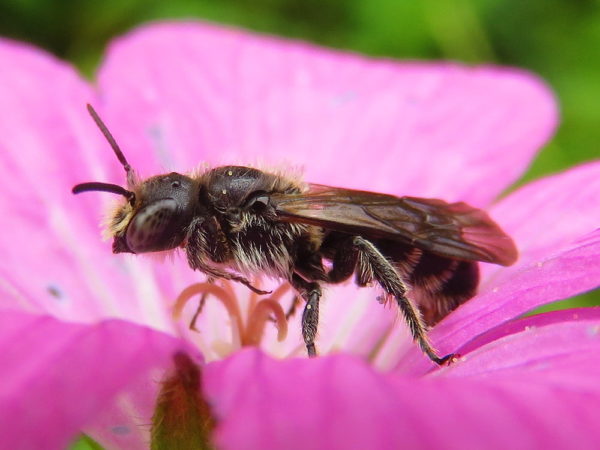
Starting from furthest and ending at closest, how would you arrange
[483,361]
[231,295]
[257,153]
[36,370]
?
[257,153] → [231,295] → [483,361] → [36,370]

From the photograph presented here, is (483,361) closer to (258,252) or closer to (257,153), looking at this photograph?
(258,252)

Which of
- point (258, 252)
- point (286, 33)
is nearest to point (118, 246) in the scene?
point (258, 252)

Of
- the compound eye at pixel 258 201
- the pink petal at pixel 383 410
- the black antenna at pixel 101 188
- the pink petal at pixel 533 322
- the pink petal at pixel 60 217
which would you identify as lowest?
the pink petal at pixel 60 217

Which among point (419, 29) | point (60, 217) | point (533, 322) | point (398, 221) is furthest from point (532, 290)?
point (419, 29)

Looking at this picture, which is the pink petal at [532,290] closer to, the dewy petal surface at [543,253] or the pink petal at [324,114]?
the dewy petal surface at [543,253]

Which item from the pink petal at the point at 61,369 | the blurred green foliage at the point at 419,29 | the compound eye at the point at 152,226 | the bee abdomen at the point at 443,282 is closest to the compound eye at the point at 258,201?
the compound eye at the point at 152,226

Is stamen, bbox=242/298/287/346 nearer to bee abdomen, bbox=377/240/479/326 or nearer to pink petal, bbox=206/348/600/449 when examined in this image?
bee abdomen, bbox=377/240/479/326
